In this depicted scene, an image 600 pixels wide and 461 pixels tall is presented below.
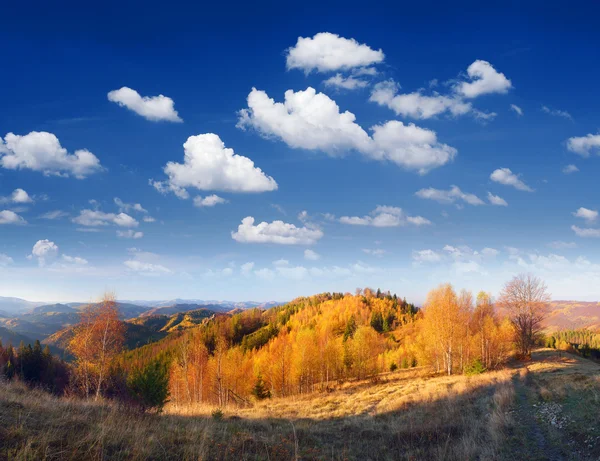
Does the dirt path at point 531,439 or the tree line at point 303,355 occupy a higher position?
the dirt path at point 531,439

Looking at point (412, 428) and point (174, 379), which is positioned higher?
point (412, 428)

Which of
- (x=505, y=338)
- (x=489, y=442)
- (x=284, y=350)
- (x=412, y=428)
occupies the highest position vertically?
(x=489, y=442)

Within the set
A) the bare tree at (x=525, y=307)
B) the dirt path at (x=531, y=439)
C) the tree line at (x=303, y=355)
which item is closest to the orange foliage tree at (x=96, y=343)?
the tree line at (x=303, y=355)

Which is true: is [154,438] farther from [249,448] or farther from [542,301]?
[542,301]

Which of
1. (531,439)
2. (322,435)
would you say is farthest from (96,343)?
(531,439)

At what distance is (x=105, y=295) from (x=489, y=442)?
30.8 meters

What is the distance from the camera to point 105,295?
92.6ft

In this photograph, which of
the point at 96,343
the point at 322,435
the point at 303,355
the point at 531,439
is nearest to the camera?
the point at 531,439

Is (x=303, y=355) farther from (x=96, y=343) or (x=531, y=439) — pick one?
(x=531, y=439)

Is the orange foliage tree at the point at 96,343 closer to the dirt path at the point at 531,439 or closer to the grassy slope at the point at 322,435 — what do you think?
the grassy slope at the point at 322,435

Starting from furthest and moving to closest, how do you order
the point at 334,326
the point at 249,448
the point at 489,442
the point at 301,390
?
1. the point at 334,326
2. the point at 301,390
3. the point at 489,442
4. the point at 249,448

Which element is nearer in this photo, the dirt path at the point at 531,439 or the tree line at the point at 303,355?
the dirt path at the point at 531,439

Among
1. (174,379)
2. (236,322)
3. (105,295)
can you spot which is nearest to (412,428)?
(105,295)

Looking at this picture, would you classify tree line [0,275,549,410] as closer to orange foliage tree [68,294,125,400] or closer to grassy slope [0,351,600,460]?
orange foliage tree [68,294,125,400]
